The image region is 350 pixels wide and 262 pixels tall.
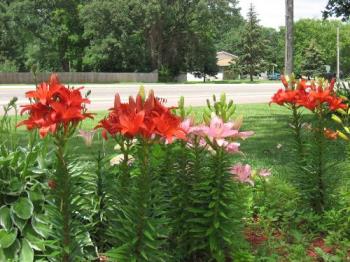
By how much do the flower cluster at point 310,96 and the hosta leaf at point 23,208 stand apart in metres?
1.80

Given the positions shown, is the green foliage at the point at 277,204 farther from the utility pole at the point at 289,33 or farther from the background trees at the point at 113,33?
the background trees at the point at 113,33

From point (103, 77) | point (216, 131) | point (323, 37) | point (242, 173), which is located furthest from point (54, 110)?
point (323, 37)

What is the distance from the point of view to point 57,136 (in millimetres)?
2238

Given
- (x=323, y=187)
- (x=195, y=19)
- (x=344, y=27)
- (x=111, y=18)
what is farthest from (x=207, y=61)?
(x=323, y=187)

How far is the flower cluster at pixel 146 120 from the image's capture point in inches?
86.7

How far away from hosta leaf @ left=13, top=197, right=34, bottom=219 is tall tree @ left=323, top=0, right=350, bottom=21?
1327cm

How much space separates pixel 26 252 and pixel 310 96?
2.13 meters

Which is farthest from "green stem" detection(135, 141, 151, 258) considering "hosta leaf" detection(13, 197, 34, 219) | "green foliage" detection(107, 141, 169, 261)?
"hosta leaf" detection(13, 197, 34, 219)

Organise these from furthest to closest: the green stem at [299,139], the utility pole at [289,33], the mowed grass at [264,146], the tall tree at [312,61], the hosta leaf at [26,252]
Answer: the tall tree at [312,61], the utility pole at [289,33], the mowed grass at [264,146], the green stem at [299,139], the hosta leaf at [26,252]

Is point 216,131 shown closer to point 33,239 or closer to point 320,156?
point 33,239

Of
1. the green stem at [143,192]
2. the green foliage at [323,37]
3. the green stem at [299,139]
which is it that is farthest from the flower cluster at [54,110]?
the green foliage at [323,37]

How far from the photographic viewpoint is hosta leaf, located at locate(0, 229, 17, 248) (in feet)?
9.85

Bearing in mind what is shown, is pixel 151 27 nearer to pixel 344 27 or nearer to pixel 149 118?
pixel 149 118

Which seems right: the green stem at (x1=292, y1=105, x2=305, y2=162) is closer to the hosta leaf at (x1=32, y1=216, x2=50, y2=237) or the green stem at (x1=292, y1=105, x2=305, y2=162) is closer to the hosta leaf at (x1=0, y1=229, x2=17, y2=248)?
the hosta leaf at (x1=32, y1=216, x2=50, y2=237)
